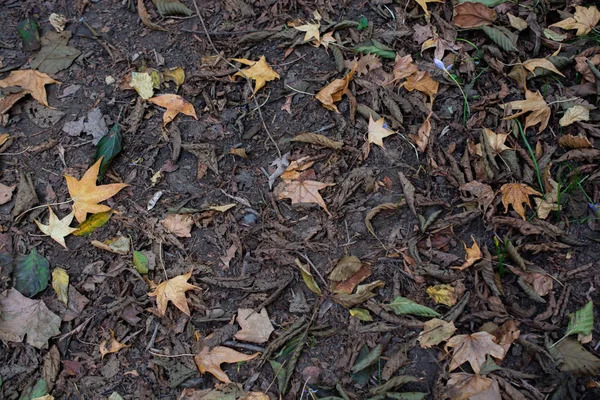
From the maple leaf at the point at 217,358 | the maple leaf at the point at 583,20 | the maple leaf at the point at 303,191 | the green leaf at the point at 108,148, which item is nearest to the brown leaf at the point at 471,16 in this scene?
the maple leaf at the point at 583,20

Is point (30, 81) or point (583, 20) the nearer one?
point (583, 20)

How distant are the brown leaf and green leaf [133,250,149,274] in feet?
6.34

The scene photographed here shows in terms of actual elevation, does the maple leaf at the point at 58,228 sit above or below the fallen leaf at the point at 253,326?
above

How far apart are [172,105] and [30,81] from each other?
806mm

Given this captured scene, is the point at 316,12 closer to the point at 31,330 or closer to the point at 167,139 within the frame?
the point at 167,139

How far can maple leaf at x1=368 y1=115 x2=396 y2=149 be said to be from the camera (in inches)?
94.0

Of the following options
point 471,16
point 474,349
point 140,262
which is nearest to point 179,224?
point 140,262

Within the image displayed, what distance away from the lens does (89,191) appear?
7.85ft

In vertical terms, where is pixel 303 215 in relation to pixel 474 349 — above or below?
above

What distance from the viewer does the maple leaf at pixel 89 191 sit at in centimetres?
236

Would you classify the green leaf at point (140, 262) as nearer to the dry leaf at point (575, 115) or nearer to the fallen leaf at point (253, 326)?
the fallen leaf at point (253, 326)

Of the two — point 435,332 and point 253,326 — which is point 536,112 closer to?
point 435,332

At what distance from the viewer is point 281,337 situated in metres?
2.05

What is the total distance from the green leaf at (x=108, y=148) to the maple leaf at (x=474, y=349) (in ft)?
5.65
